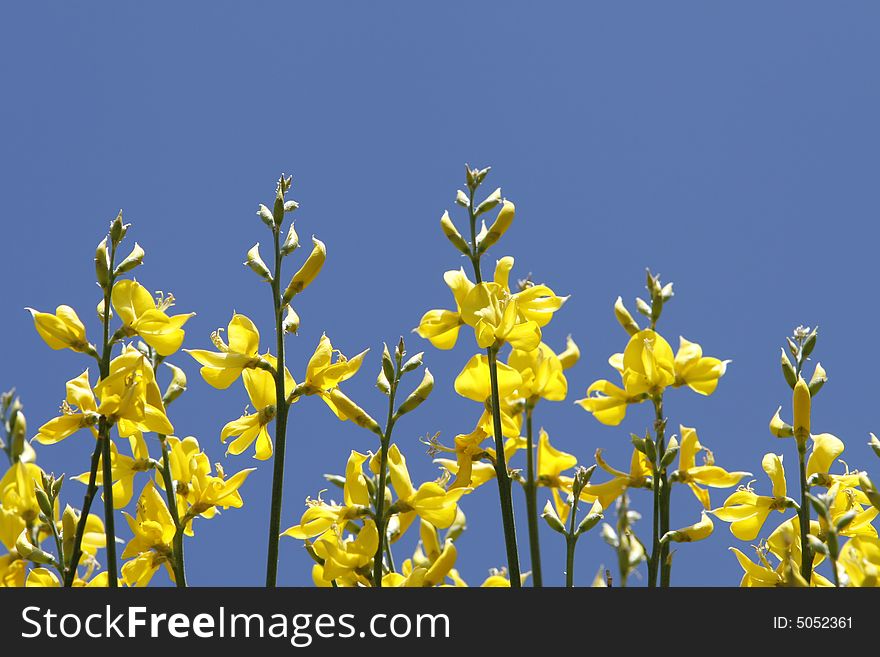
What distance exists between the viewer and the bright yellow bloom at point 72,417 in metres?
2.26

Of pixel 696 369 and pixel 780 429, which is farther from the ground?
pixel 696 369

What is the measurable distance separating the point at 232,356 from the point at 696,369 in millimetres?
1037

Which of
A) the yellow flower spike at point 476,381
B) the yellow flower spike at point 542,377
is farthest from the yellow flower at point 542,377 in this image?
the yellow flower spike at point 476,381

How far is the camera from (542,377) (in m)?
2.71

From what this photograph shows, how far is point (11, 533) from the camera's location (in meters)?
2.07

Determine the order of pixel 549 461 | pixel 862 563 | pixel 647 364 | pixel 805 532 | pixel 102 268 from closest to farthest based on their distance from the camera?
pixel 862 563
pixel 805 532
pixel 102 268
pixel 647 364
pixel 549 461

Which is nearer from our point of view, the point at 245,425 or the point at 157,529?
the point at 157,529

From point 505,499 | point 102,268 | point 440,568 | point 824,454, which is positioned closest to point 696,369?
point 824,454

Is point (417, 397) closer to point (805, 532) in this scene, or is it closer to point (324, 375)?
point (324, 375)

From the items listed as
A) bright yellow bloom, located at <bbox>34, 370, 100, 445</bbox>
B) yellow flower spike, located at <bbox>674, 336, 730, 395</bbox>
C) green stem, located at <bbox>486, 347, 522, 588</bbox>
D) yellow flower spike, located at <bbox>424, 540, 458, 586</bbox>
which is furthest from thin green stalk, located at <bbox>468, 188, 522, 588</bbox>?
bright yellow bloom, located at <bbox>34, 370, 100, 445</bbox>
